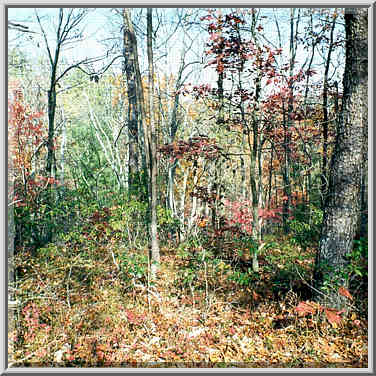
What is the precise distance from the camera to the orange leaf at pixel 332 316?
82.0 inches

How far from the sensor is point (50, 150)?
2.58 metres

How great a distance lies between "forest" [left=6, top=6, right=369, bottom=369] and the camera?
2.23 m

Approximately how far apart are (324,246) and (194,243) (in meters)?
1.09

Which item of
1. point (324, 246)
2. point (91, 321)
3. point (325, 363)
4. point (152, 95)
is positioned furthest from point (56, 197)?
point (325, 363)

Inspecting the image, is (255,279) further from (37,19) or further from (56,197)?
(37,19)

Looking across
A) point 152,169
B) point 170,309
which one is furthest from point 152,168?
point 170,309

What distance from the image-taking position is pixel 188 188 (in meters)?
2.66

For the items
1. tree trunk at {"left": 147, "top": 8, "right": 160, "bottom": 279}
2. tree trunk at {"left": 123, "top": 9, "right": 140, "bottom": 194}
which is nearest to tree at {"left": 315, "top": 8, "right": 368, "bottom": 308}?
tree trunk at {"left": 147, "top": 8, "right": 160, "bottom": 279}

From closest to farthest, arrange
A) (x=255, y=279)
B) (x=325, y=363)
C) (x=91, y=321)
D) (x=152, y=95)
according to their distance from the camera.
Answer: (x=325, y=363), (x=91, y=321), (x=255, y=279), (x=152, y=95)

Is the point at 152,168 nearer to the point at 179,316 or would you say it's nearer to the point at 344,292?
the point at 179,316

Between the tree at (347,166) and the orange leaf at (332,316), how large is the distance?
0.43 ft

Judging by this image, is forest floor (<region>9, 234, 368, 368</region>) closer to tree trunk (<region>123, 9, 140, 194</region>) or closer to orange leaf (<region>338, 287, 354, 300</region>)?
orange leaf (<region>338, 287, 354, 300</region>)

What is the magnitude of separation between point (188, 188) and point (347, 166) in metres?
1.33

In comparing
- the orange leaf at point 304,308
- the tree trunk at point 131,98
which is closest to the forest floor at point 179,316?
the orange leaf at point 304,308
